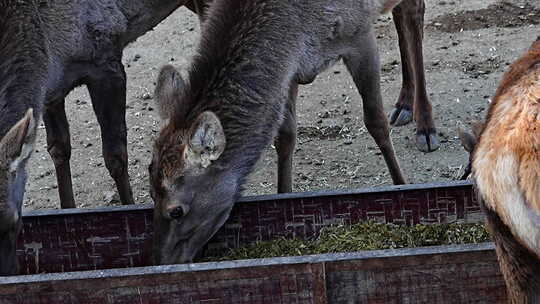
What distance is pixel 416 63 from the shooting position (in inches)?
292

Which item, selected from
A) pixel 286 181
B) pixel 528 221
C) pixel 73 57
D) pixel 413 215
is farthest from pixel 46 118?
pixel 528 221

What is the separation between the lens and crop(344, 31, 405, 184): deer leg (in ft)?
19.7

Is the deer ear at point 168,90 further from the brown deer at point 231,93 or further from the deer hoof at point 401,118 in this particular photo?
the deer hoof at point 401,118

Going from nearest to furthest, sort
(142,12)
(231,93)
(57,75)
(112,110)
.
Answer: (231,93)
(57,75)
(112,110)
(142,12)

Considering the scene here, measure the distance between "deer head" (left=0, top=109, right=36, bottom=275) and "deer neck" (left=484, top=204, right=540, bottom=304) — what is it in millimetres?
2487

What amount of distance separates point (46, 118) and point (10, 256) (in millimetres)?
1866

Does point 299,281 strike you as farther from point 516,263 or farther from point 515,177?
point 515,177

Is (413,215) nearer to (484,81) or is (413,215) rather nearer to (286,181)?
(286,181)

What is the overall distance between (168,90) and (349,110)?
2.85 metres

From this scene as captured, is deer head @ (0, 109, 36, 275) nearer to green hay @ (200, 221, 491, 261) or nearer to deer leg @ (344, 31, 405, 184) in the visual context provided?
green hay @ (200, 221, 491, 261)

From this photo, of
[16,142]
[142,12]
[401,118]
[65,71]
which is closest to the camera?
[16,142]

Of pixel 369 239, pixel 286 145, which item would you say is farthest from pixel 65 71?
pixel 369 239

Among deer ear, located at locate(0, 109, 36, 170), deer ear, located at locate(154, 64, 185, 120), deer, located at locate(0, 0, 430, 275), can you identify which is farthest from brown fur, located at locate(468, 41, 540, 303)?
deer, located at locate(0, 0, 430, 275)

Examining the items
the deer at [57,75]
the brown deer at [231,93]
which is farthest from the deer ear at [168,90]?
the deer at [57,75]
